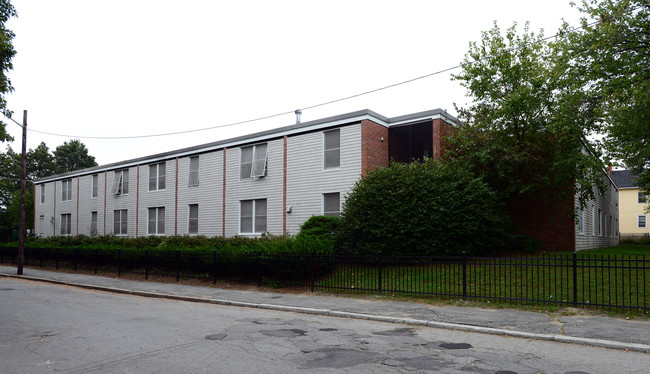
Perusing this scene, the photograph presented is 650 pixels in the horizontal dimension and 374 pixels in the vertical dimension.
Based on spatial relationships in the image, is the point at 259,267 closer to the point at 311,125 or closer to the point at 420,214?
the point at 420,214

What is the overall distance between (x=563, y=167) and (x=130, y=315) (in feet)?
54.1

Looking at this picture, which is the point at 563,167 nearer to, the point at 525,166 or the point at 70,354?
the point at 525,166

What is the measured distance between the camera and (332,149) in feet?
71.5

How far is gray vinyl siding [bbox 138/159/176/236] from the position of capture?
29203 mm

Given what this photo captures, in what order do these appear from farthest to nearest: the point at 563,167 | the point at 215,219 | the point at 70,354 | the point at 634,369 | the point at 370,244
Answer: the point at 215,219 < the point at 563,167 < the point at 370,244 < the point at 70,354 < the point at 634,369

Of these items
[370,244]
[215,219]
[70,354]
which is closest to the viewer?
[70,354]

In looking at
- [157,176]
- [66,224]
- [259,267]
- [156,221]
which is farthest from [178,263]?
[66,224]

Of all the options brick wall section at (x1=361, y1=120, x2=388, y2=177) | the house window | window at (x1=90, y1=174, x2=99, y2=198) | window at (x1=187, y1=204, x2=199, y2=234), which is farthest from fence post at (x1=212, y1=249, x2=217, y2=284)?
window at (x1=90, y1=174, x2=99, y2=198)

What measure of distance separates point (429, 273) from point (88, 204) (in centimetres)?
3086

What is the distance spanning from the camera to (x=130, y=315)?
10289 millimetres

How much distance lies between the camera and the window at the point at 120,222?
3281 centimetres

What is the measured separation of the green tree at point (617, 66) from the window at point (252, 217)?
15.4 metres

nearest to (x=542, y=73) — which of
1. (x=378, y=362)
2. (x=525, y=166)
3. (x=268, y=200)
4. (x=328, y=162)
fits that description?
(x=525, y=166)

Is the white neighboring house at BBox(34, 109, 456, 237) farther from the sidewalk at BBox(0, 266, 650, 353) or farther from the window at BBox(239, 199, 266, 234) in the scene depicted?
the sidewalk at BBox(0, 266, 650, 353)
